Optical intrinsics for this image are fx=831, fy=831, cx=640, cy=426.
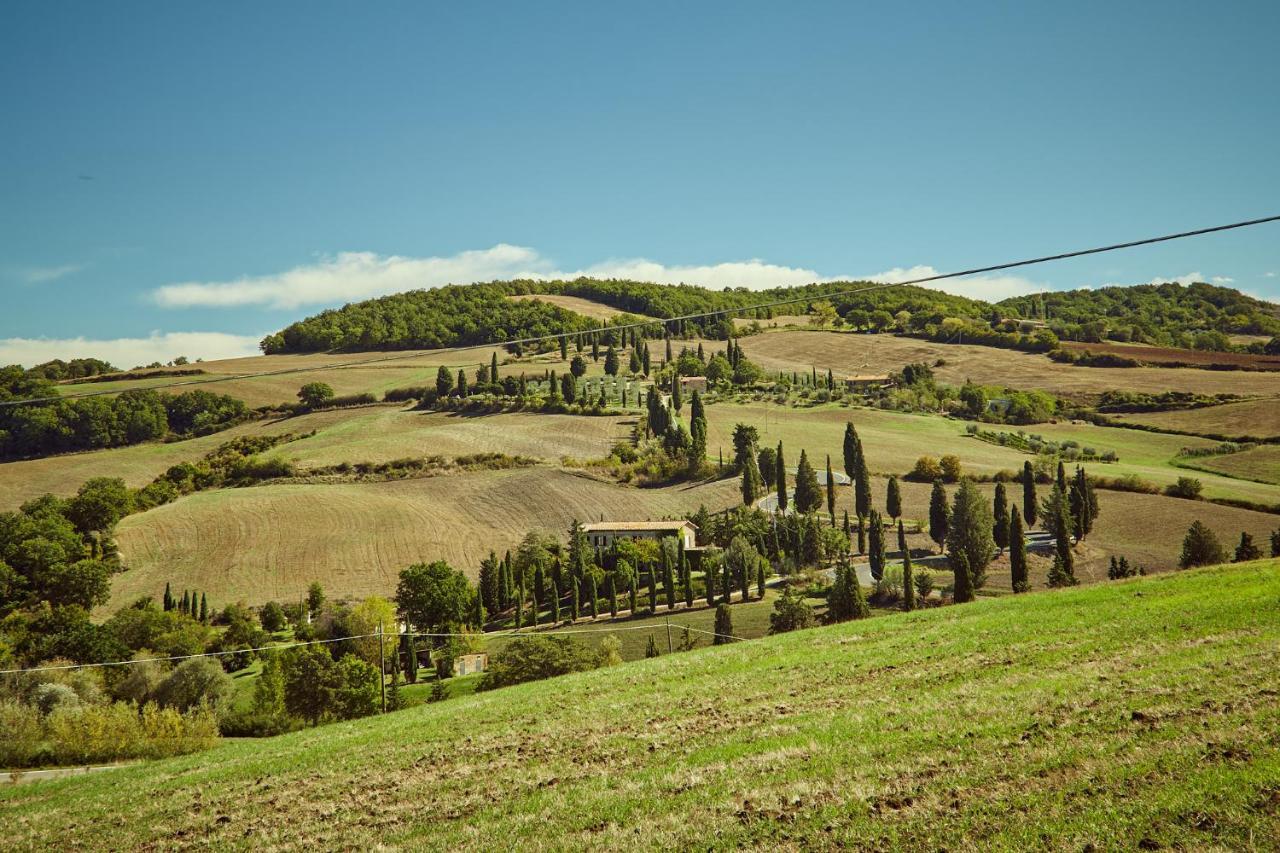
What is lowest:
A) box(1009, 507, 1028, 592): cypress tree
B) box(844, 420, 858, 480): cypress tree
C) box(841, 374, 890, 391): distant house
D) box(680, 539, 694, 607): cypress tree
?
box(680, 539, 694, 607): cypress tree

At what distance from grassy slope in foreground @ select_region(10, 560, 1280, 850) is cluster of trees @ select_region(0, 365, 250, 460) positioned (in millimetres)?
138783

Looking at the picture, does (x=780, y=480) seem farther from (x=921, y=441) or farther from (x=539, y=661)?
(x=539, y=661)

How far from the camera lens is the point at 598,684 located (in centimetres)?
2967

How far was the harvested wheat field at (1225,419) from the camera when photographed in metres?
132

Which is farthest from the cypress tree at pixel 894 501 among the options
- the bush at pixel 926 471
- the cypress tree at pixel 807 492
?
the bush at pixel 926 471

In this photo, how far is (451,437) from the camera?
484 feet

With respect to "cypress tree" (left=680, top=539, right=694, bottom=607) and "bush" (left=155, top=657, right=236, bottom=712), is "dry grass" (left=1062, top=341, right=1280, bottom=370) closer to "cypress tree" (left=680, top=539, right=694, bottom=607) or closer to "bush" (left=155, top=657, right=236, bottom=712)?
"cypress tree" (left=680, top=539, right=694, bottom=607)

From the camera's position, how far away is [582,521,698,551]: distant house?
358 feet

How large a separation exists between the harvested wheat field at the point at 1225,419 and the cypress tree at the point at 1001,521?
5623 centimetres

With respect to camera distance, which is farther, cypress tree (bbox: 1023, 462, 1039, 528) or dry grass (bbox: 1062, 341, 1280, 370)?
dry grass (bbox: 1062, 341, 1280, 370)

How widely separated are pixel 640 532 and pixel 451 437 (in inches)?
2041

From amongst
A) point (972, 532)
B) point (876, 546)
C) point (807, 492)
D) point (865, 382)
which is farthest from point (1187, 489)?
point (865, 382)

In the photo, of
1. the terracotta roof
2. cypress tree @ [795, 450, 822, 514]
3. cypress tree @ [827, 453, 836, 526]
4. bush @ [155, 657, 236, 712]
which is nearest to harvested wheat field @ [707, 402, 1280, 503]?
cypress tree @ [827, 453, 836, 526]

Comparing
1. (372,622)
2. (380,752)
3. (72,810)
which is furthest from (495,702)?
(372,622)
